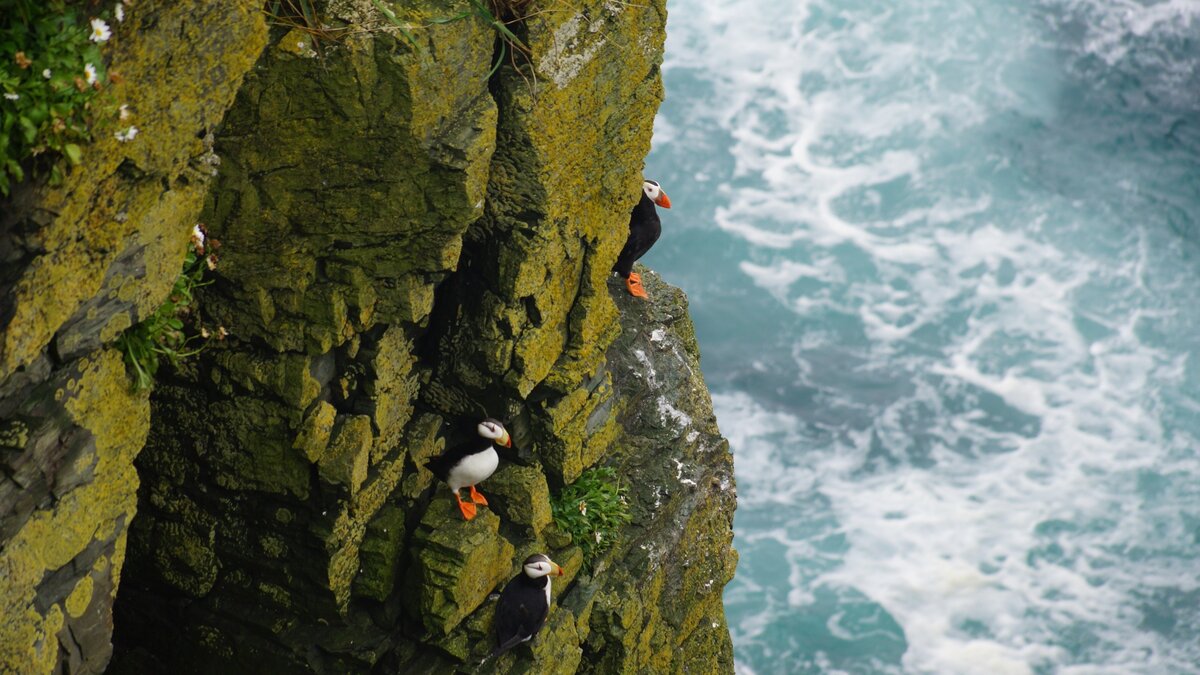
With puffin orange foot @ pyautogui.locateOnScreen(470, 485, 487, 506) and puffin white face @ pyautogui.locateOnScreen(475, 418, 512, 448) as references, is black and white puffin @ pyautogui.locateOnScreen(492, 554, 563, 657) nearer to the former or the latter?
puffin orange foot @ pyautogui.locateOnScreen(470, 485, 487, 506)

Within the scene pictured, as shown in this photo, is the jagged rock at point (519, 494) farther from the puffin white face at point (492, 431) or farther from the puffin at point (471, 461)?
the puffin white face at point (492, 431)

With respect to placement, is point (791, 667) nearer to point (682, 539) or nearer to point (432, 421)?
point (682, 539)

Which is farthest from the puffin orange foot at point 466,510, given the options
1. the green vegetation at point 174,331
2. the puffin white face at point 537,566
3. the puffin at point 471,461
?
the green vegetation at point 174,331

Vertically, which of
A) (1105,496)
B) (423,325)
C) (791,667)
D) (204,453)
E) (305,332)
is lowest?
→ (204,453)

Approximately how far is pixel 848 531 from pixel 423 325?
49.3ft

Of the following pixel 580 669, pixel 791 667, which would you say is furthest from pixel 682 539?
pixel 791 667

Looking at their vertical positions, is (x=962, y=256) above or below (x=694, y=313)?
above

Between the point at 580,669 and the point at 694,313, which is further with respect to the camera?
the point at 694,313

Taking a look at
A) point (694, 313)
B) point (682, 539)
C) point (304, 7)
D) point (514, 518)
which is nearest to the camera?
point (304, 7)

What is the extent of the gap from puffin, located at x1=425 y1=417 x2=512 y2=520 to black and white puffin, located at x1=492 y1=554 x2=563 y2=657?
51 cm

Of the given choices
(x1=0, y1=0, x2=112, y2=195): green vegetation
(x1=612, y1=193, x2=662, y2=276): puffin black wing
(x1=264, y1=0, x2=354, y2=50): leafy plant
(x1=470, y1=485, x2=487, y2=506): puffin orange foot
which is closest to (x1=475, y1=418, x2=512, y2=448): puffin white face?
(x1=470, y1=485, x2=487, y2=506): puffin orange foot

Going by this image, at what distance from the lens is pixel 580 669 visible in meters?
9.77

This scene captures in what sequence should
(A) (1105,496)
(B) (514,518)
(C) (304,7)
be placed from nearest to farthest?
(C) (304,7) → (B) (514,518) → (A) (1105,496)

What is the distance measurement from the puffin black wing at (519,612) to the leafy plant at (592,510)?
104 cm
